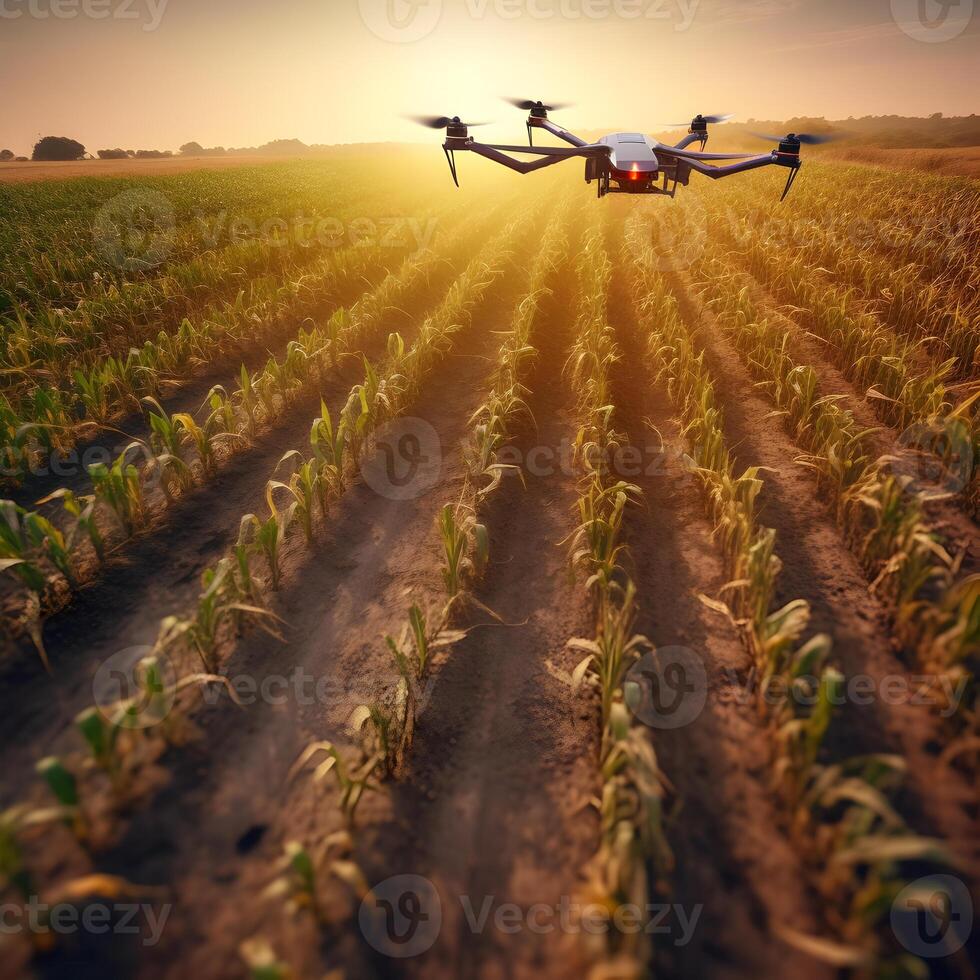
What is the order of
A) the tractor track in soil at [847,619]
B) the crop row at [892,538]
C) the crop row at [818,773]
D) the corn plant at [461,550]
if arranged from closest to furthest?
the crop row at [818,773], the tractor track in soil at [847,619], the crop row at [892,538], the corn plant at [461,550]

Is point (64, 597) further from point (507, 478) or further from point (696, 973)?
point (696, 973)

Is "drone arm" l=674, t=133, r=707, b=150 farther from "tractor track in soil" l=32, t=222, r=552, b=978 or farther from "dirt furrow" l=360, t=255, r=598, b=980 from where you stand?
"dirt furrow" l=360, t=255, r=598, b=980

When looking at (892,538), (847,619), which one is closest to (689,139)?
(892,538)

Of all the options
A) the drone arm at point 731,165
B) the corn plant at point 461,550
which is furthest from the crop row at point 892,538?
the corn plant at point 461,550

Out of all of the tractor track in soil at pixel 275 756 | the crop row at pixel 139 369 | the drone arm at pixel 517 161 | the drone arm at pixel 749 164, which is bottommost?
the tractor track in soil at pixel 275 756

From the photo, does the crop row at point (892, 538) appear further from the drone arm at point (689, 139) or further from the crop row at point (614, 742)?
the drone arm at point (689, 139)

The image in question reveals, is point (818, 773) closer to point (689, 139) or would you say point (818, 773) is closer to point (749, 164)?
point (749, 164)
